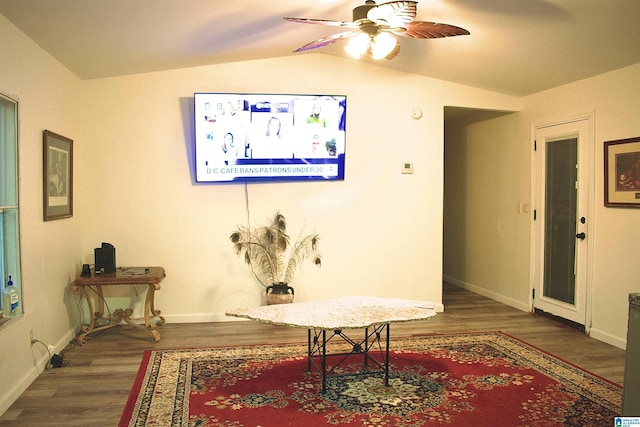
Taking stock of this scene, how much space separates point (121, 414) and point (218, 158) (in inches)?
100

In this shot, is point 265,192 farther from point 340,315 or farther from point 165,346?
point 340,315

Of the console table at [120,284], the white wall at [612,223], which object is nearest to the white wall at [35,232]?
the console table at [120,284]

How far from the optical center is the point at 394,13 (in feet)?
9.12

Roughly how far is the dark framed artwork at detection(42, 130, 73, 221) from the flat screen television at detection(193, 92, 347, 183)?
110 centimetres

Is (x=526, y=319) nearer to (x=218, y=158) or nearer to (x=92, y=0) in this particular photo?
(x=218, y=158)

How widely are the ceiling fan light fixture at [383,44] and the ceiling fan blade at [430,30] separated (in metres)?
0.06

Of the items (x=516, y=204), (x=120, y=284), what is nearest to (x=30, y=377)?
(x=120, y=284)

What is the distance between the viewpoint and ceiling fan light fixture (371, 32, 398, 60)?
322 cm

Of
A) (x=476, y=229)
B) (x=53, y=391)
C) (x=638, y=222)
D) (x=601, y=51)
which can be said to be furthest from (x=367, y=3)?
(x=476, y=229)

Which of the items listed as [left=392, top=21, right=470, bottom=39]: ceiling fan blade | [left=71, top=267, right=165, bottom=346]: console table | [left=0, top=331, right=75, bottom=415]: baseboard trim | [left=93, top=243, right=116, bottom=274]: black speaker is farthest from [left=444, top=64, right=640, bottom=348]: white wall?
[left=0, top=331, right=75, bottom=415]: baseboard trim

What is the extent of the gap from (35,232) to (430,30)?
2990 millimetres

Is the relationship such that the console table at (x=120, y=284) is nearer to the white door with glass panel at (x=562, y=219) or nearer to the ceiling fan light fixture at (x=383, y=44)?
the ceiling fan light fixture at (x=383, y=44)

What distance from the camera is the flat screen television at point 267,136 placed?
4754mm

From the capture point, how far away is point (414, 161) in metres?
5.35
